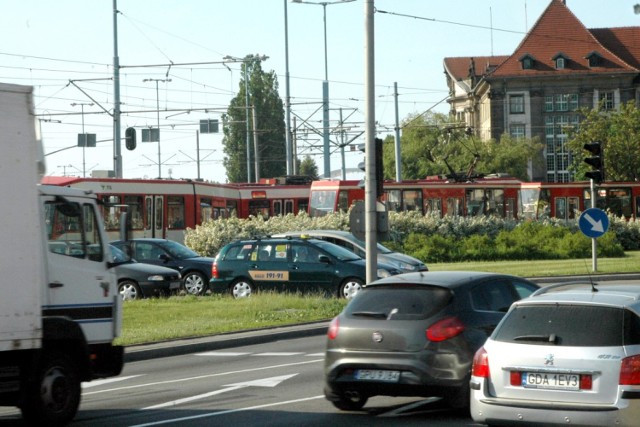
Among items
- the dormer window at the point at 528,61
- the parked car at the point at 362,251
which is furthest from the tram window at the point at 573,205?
the dormer window at the point at 528,61

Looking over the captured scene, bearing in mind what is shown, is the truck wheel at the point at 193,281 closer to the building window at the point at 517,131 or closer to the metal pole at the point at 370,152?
the metal pole at the point at 370,152

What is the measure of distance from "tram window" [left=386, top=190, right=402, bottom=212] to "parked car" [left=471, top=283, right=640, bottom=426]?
4626 cm

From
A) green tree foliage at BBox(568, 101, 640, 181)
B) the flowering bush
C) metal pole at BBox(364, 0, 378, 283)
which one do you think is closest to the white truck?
metal pole at BBox(364, 0, 378, 283)

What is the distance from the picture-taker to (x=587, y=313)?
32.5 feet

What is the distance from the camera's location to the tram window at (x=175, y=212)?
48.6m

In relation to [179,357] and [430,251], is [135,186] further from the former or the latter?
[179,357]

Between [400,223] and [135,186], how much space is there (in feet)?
39.8

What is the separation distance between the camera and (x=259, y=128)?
10719 cm

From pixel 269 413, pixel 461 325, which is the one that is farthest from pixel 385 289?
pixel 269 413

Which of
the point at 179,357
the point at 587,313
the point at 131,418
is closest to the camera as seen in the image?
the point at 587,313

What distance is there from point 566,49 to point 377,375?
102m

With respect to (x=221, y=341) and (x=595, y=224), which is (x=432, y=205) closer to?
(x=595, y=224)

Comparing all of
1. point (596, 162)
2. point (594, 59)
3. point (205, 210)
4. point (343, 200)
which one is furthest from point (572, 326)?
point (594, 59)

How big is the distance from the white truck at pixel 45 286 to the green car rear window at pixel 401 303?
2.73m
